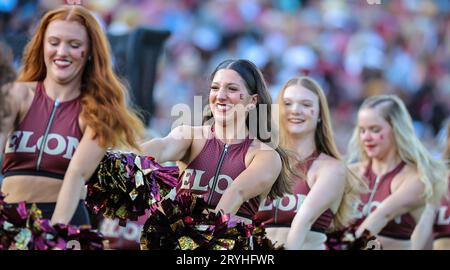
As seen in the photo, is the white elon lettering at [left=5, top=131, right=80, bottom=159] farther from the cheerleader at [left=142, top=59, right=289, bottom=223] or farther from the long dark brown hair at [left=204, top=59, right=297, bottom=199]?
the long dark brown hair at [left=204, top=59, right=297, bottom=199]

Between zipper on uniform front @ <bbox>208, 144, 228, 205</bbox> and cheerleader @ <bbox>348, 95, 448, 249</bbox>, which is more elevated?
cheerleader @ <bbox>348, 95, 448, 249</bbox>

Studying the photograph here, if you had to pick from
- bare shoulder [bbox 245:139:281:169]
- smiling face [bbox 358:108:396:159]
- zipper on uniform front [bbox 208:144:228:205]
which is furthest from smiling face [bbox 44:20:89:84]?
smiling face [bbox 358:108:396:159]

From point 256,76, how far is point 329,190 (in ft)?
4.50

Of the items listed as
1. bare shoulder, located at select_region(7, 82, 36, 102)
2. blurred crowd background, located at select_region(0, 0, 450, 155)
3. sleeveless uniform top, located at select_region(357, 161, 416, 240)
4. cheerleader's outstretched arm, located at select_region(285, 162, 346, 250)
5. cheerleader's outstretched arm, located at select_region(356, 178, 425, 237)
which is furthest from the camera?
blurred crowd background, located at select_region(0, 0, 450, 155)

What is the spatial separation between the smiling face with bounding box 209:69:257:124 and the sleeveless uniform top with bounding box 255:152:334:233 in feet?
3.49

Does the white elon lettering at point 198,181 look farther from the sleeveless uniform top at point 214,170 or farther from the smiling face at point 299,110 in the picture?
the smiling face at point 299,110

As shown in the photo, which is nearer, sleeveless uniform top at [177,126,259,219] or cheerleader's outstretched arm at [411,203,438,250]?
sleeveless uniform top at [177,126,259,219]

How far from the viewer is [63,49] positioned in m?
5.53

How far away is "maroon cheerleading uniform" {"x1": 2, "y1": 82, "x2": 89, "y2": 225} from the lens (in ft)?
17.8

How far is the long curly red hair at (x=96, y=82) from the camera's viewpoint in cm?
554

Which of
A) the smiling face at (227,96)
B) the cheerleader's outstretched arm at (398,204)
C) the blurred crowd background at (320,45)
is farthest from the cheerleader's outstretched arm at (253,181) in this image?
the blurred crowd background at (320,45)

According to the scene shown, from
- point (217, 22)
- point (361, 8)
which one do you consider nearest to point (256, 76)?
point (217, 22)

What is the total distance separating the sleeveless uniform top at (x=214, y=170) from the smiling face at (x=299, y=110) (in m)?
1.26
